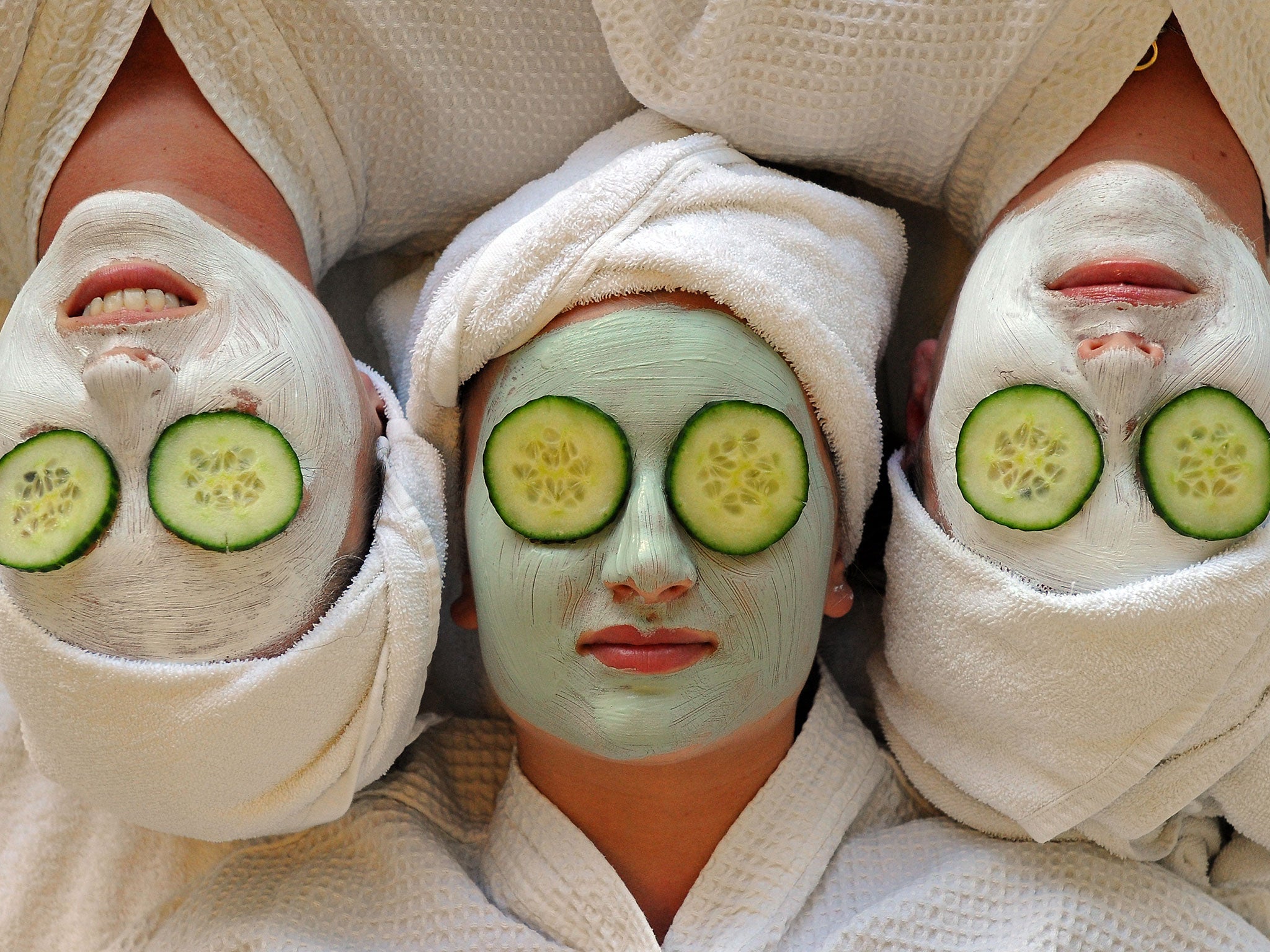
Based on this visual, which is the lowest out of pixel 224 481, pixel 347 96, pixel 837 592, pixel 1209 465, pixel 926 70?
pixel 837 592

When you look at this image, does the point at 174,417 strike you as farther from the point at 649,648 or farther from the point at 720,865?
the point at 720,865

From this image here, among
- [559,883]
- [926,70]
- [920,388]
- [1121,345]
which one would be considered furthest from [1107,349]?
[559,883]

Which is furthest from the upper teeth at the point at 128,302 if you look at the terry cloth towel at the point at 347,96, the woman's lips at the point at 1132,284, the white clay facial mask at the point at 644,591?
the woman's lips at the point at 1132,284

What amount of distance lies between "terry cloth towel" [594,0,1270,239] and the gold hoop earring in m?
0.02

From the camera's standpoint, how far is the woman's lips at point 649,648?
52.1 inches

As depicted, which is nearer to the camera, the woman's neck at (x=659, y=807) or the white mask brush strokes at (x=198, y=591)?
the white mask brush strokes at (x=198, y=591)

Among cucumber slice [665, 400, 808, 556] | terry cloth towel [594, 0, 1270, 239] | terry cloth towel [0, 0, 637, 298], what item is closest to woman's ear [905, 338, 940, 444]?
terry cloth towel [594, 0, 1270, 239]

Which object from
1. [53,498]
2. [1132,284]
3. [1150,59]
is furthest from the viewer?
[1150,59]

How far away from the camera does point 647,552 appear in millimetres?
1249

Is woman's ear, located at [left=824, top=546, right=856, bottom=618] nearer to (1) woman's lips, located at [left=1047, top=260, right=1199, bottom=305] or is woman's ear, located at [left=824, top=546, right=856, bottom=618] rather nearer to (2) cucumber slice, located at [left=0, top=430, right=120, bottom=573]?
(1) woman's lips, located at [left=1047, top=260, right=1199, bottom=305]

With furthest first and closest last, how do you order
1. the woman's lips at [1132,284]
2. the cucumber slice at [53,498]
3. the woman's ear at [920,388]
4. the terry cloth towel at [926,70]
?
the woman's ear at [920,388] < the terry cloth towel at [926,70] < the woman's lips at [1132,284] < the cucumber slice at [53,498]

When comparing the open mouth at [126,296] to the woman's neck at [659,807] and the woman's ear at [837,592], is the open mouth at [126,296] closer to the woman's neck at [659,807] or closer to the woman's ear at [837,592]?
the woman's neck at [659,807]

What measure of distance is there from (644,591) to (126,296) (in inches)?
25.4

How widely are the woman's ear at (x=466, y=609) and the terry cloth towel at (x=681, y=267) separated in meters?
0.11
